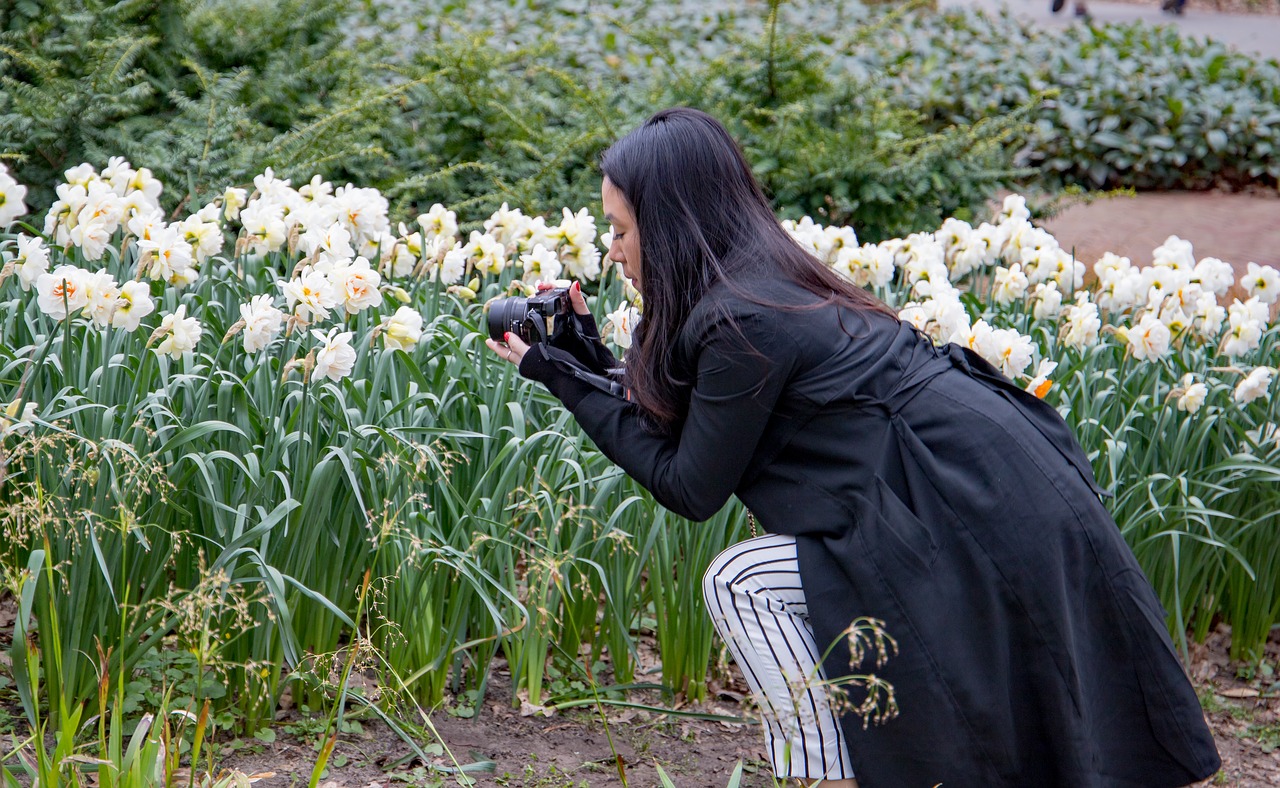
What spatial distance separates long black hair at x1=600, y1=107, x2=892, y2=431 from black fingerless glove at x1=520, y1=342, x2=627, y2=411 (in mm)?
92

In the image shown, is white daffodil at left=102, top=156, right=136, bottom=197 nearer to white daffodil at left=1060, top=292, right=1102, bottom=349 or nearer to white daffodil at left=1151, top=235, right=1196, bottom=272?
white daffodil at left=1060, top=292, right=1102, bottom=349

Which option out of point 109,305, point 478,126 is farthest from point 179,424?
point 478,126

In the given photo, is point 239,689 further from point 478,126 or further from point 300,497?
point 478,126

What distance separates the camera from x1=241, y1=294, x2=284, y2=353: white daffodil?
2.09 m

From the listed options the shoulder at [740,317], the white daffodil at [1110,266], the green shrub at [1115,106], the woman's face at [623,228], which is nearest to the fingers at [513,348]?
the woman's face at [623,228]

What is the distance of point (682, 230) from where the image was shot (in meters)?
1.87

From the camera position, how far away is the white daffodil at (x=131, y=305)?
2.07 m

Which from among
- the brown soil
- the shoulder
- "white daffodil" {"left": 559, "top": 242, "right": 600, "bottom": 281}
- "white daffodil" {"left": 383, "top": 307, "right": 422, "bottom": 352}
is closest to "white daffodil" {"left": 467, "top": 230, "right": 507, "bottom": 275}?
"white daffodil" {"left": 559, "top": 242, "right": 600, "bottom": 281}

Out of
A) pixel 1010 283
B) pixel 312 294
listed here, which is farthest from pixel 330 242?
pixel 1010 283

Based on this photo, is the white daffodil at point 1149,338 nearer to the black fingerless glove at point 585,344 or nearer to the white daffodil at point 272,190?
the black fingerless glove at point 585,344

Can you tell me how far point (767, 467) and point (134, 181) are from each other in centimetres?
180

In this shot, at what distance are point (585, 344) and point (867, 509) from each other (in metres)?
0.65

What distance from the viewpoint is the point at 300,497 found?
7.17 feet

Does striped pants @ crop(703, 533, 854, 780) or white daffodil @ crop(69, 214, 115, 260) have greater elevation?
white daffodil @ crop(69, 214, 115, 260)
